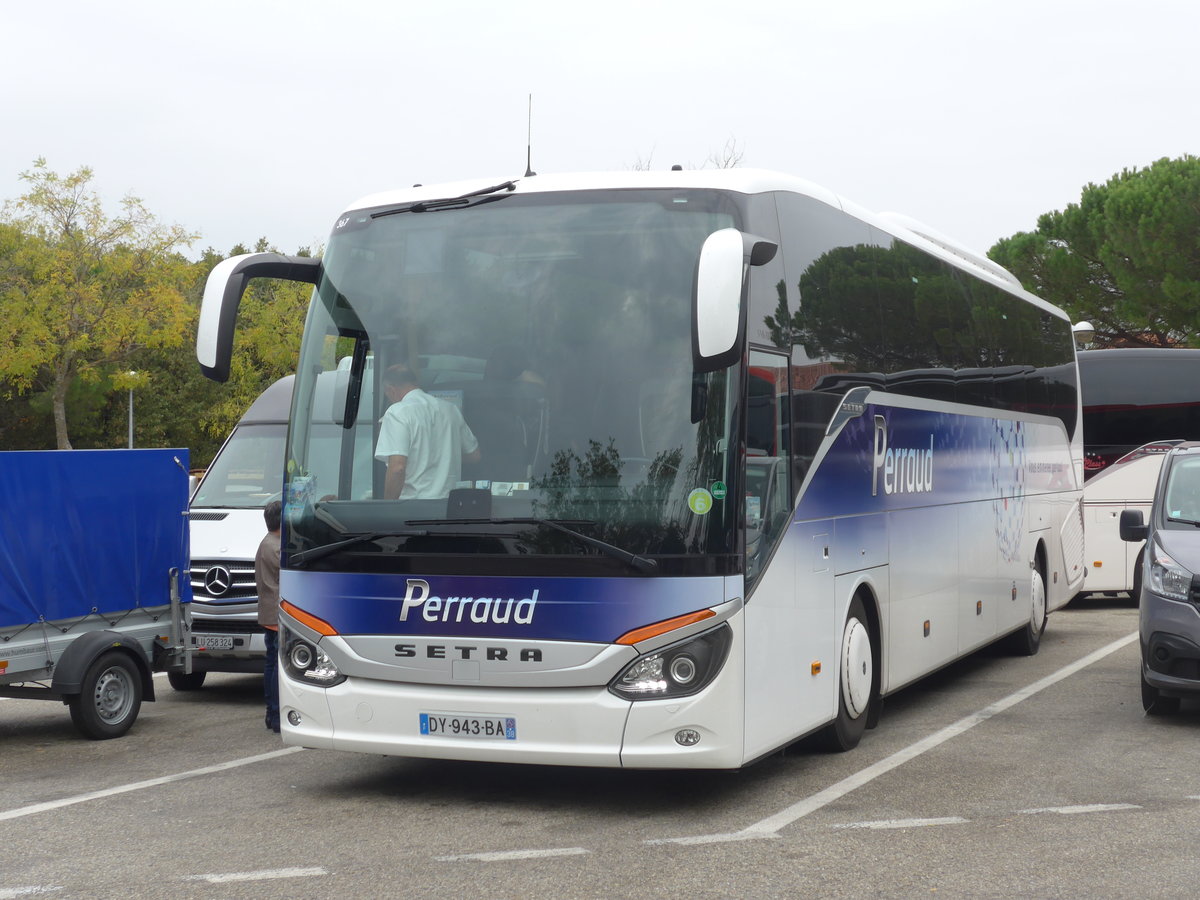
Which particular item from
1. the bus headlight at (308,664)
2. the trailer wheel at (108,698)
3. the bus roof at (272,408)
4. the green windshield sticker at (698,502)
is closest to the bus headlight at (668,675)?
the green windshield sticker at (698,502)

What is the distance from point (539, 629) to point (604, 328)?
150 centimetres

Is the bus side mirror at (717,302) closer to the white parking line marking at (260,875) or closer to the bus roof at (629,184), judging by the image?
the bus roof at (629,184)

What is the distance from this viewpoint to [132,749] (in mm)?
9422

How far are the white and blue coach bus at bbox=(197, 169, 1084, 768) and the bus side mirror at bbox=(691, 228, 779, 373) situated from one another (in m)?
0.01

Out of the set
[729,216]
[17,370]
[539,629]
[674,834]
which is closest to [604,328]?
[729,216]

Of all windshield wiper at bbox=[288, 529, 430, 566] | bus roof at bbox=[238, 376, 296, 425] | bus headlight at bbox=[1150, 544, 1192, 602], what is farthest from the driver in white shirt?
bus roof at bbox=[238, 376, 296, 425]

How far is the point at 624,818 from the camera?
23.0 ft

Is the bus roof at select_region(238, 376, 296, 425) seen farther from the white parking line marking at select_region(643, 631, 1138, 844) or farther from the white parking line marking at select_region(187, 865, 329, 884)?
the white parking line marking at select_region(187, 865, 329, 884)

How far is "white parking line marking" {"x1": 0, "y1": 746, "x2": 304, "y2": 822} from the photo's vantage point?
7.42 meters

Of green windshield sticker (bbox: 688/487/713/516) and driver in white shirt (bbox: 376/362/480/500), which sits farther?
driver in white shirt (bbox: 376/362/480/500)

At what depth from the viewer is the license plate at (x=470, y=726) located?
6.89 meters

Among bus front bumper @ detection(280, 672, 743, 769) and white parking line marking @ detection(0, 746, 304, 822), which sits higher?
bus front bumper @ detection(280, 672, 743, 769)

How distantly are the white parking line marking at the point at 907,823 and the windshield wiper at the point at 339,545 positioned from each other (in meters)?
2.48

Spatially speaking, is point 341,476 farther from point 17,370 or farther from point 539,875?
point 17,370
